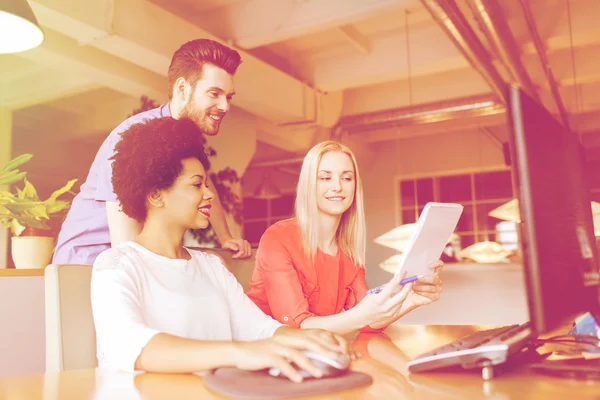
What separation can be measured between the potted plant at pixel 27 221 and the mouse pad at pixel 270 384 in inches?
74.0

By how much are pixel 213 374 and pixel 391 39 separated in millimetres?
5758

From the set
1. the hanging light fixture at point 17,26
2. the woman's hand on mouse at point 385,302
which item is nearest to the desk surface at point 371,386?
the woman's hand on mouse at point 385,302

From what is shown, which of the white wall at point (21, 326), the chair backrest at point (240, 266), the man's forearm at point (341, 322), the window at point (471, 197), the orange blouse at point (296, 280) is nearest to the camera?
the man's forearm at point (341, 322)

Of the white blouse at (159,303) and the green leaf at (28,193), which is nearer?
the white blouse at (159,303)

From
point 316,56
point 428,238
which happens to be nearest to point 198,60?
point 428,238

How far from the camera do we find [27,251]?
2.37 metres

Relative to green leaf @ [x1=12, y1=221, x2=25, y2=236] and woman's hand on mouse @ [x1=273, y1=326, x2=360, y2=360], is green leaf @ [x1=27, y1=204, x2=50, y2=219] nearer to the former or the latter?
green leaf @ [x1=12, y1=221, x2=25, y2=236]

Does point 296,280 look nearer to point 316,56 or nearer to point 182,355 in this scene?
point 182,355

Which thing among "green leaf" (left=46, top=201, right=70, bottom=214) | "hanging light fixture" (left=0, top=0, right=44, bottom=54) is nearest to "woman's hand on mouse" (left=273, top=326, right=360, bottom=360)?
"green leaf" (left=46, top=201, right=70, bottom=214)

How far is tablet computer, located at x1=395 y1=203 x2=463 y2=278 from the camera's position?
1.12m

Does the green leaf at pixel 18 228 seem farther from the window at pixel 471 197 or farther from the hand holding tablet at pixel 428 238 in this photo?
the window at pixel 471 197

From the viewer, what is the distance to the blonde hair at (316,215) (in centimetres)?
188

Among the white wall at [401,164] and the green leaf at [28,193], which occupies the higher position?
the white wall at [401,164]

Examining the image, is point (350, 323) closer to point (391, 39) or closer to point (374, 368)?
point (374, 368)
